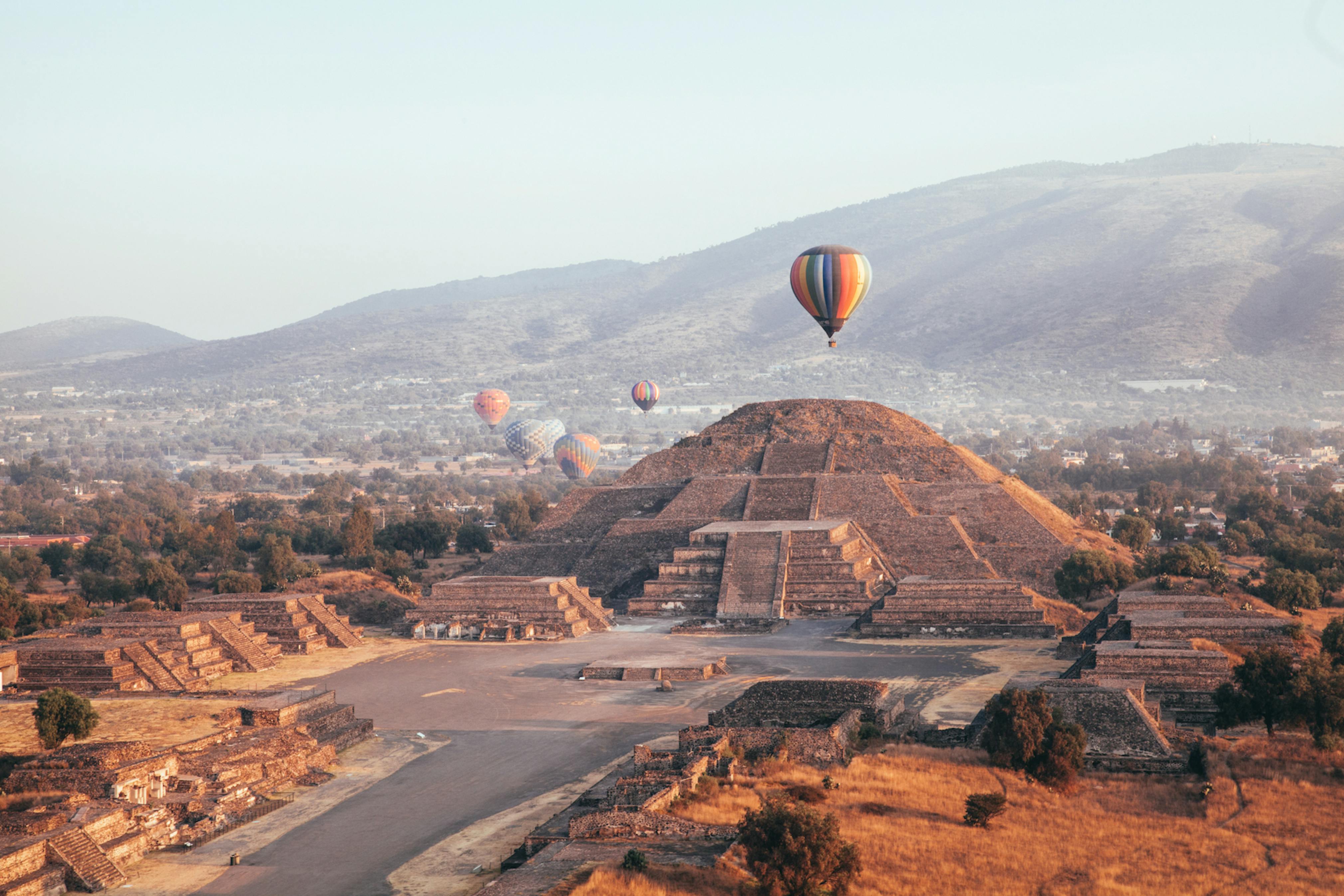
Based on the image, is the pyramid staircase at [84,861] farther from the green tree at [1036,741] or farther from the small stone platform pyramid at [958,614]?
the small stone platform pyramid at [958,614]

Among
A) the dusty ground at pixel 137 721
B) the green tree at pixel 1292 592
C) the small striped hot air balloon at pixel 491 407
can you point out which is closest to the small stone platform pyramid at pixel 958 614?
the green tree at pixel 1292 592

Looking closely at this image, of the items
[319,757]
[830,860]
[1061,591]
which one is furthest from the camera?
[1061,591]

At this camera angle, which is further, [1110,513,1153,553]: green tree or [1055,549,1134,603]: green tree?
[1110,513,1153,553]: green tree

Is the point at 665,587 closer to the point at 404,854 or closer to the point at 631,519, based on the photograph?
the point at 631,519

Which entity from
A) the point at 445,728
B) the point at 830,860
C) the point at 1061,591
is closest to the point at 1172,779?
the point at 830,860

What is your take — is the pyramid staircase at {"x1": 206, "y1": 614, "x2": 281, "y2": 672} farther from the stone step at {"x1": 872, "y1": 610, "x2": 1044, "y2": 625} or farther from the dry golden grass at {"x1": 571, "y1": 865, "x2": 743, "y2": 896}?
the dry golden grass at {"x1": 571, "y1": 865, "x2": 743, "y2": 896}

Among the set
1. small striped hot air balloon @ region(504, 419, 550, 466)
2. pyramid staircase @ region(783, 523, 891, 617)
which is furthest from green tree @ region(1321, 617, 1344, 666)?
small striped hot air balloon @ region(504, 419, 550, 466)
